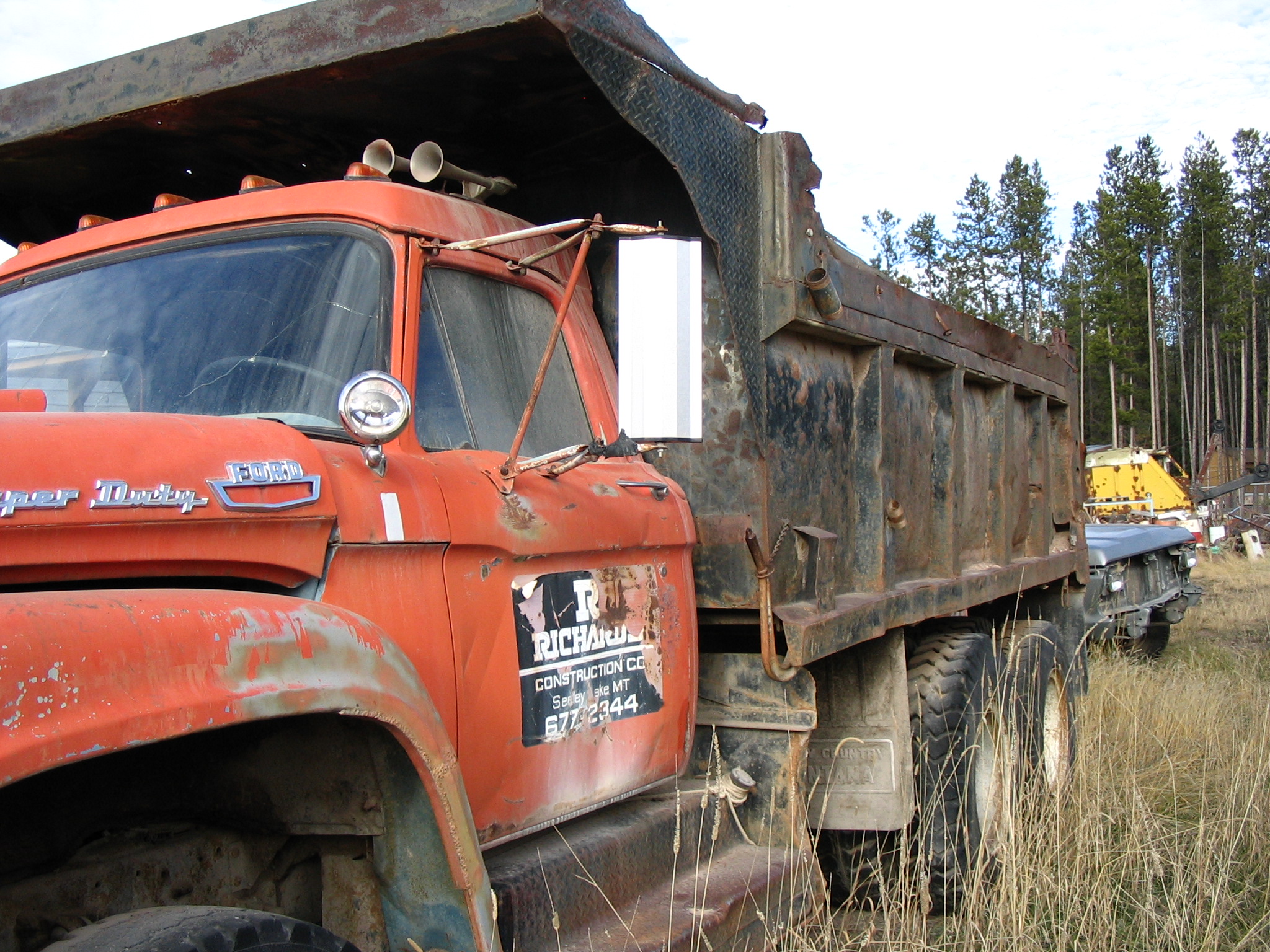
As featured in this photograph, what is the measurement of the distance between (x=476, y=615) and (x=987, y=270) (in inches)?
2116

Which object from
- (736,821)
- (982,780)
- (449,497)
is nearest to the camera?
(449,497)

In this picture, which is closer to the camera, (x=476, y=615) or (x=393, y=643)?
(x=393, y=643)

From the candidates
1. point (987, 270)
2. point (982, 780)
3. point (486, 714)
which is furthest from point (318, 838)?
point (987, 270)

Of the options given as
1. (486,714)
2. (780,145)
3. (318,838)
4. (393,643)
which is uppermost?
(780,145)

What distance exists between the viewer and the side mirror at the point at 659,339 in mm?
2178

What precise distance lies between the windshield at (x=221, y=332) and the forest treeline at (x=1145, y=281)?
1735 inches

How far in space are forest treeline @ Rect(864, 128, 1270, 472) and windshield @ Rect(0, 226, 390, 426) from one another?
44.1 m

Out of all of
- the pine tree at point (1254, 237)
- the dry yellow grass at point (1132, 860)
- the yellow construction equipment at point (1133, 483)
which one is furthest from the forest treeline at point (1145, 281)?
the dry yellow grass at point (1132, 860)

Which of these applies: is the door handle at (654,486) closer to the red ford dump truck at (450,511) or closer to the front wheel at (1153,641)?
the red ford dump truck at (450,511)

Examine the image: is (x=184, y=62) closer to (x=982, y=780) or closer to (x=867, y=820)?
(x=867, y=820)

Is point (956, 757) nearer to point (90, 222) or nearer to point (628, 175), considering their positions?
point (628, 175)

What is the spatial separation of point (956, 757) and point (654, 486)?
6.85 feet

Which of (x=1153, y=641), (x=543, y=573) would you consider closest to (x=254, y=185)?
(x=543, y=573)

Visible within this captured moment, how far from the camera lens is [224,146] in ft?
11.8
